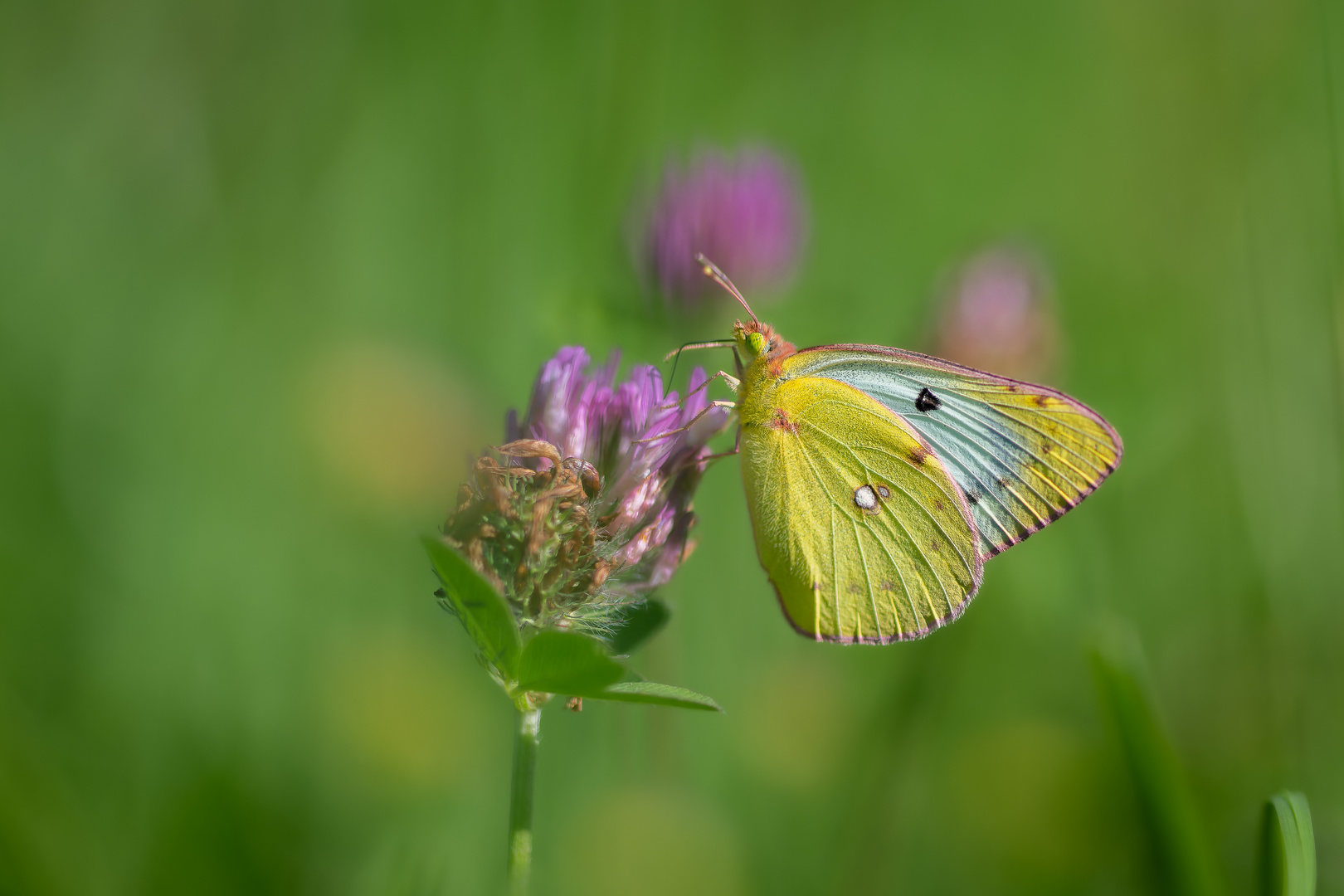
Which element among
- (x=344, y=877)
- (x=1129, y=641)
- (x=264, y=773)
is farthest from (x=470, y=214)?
(x=1129, y=641)

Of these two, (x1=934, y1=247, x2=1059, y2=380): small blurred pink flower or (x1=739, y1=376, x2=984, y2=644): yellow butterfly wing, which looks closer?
(x1=739, y1=376, x2=984, y2=644): yellow butterfly wing

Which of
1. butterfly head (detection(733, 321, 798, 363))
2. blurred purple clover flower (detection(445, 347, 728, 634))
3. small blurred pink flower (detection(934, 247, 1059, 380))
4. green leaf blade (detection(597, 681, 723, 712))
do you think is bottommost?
green leaf blade (detection(597, 681, 723, 712))

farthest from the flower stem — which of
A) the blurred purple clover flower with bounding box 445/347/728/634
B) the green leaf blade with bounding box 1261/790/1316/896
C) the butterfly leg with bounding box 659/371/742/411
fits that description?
the green leaf blade with bounding box 1261/790/1316/896

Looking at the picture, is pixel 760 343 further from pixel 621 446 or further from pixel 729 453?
pixel 621 446

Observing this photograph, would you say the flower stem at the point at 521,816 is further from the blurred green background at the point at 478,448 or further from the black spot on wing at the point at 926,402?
the black spot on wing at the point at 926,402

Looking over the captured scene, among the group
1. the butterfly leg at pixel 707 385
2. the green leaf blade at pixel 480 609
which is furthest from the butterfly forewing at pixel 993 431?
the green leaf blade at pixel 480 609

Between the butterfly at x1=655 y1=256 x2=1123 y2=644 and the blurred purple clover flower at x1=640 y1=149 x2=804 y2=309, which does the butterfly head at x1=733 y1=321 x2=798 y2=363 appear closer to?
the butterfly at x1=655 y1=256 x2=1123 y2=644
